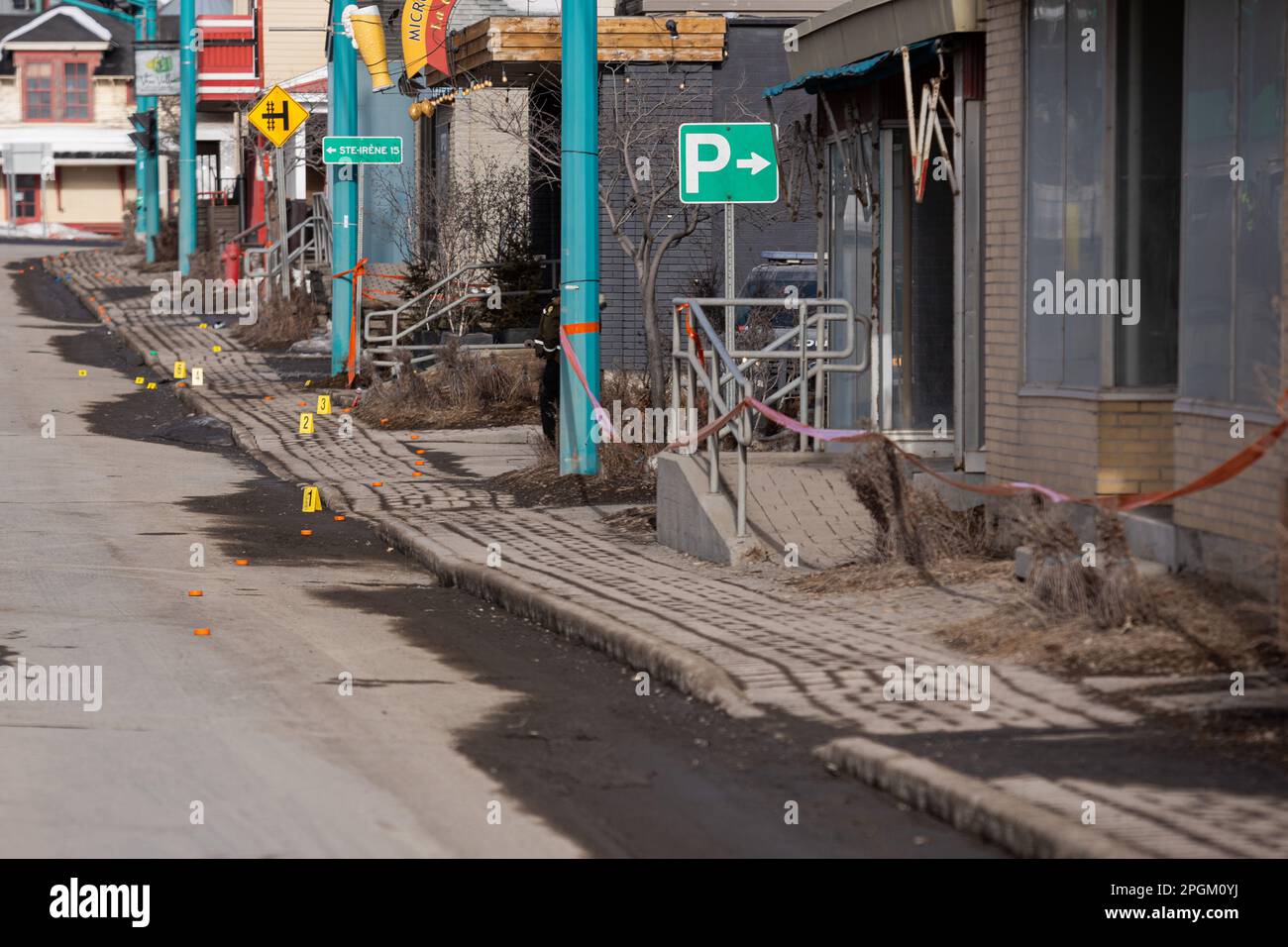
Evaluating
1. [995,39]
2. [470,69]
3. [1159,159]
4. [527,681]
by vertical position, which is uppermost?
[470,69]

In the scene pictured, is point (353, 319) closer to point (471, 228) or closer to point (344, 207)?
point (344, 207)

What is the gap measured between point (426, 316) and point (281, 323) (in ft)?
22.2

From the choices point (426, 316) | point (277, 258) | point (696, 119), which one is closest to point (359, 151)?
point (426, 316)

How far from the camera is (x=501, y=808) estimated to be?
6.89 metres

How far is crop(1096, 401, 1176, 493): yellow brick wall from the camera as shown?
1087 cm

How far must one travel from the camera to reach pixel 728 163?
1324cm

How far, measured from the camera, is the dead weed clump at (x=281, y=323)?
32188mm

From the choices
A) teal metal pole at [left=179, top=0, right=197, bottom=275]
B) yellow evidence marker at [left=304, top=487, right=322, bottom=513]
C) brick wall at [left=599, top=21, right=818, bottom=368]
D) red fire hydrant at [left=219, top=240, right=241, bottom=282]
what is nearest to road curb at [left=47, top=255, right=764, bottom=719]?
yellow evidence marker at [left=304, top=487, right=322, bottom=513]

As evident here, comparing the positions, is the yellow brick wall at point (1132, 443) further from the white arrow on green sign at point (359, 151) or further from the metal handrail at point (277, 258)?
the metal handrail at point (277, 258)

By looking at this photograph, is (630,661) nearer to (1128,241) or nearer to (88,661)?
(88,661)

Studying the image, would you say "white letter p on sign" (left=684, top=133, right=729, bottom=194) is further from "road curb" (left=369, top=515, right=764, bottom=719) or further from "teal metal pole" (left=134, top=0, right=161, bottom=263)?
"teal metal pole" (left=134, top=0, right=161, bottom=263)

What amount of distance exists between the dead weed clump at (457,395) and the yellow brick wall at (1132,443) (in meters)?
12.0

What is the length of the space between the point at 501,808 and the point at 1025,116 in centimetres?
637

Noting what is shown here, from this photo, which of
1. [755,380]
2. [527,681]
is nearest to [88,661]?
[527,681]
